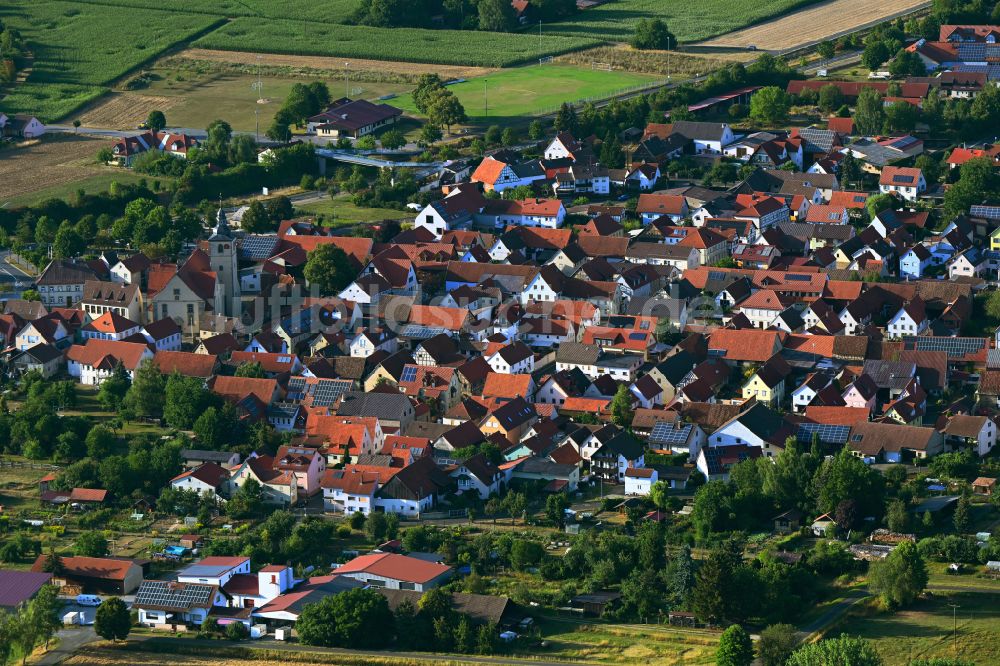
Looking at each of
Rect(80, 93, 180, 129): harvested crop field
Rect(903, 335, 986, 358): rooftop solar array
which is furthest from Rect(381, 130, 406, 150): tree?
Rect(903, 335, 986, 358): rooftop solar array

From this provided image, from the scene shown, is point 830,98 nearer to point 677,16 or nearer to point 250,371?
point 677,16

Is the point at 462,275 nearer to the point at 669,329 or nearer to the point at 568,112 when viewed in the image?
the point at 669,329

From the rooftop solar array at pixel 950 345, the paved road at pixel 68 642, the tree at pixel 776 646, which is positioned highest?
the rooftop solar array at pixel 950 345

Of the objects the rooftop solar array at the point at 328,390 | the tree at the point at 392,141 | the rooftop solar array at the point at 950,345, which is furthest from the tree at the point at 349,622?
the tree at the point at 392,141

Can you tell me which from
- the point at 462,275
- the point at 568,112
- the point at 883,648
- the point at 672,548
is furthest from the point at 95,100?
the point at 883,648

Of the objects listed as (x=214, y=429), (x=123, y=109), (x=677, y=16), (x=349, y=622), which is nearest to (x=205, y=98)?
(x=123, y=109)

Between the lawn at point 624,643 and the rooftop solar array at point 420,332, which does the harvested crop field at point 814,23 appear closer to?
the rooftop solar array at point 420,332
